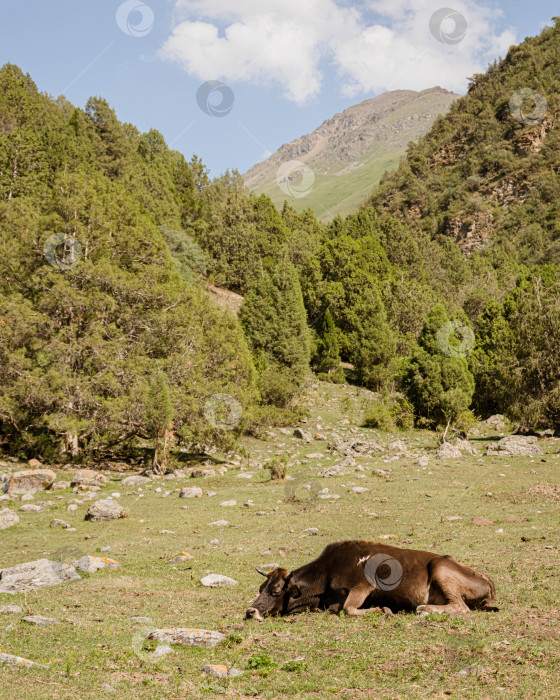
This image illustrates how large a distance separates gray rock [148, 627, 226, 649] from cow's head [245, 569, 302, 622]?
1371mm

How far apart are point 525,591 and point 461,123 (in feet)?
501

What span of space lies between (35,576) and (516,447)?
89.6 feet

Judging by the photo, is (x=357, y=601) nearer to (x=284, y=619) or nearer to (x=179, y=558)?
(x=284, y=619)

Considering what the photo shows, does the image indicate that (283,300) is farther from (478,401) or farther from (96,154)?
(96,154)

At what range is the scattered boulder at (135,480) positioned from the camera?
2517 cm

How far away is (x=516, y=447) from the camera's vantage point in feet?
102

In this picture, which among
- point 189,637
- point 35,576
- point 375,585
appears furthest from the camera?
point 35,576

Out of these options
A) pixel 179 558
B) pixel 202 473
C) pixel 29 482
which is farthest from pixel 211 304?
pixel 179 558

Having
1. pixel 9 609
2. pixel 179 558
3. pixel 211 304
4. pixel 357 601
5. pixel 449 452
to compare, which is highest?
pixel 211 304

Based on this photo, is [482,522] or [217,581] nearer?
[217,581]

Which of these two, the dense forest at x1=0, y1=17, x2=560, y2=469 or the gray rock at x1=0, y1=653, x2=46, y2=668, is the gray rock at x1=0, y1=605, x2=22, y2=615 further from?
the dense forest at x1=0, y1=17, x2=560, y2=469

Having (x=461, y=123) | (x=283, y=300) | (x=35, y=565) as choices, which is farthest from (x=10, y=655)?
(x=461, y=123)

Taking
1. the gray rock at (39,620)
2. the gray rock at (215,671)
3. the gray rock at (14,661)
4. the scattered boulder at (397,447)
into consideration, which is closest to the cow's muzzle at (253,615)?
the gray rock at (215,671)

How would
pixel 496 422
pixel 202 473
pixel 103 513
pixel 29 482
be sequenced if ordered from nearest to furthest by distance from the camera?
pixel 103 513 → pixel 29 482 → pixel 202 473 → pixel 496 422
